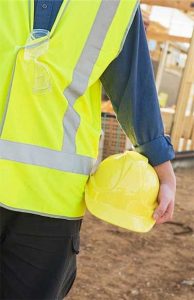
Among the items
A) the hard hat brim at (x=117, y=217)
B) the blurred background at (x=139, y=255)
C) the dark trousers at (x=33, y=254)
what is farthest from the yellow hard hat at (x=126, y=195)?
the blurred background at (x=139, y=255)

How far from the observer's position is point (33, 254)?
1.69 metres

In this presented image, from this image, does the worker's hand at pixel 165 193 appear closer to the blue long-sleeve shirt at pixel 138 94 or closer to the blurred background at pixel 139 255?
the blue long-sleeve shirt at pixel 138 94

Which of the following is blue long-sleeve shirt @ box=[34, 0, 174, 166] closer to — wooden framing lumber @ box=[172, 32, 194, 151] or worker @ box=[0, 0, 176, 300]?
worker @ box=[0, 0, 176, 300]

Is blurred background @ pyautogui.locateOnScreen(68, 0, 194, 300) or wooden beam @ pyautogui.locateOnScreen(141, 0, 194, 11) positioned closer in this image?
blurred background @ pyautogui.locateOnScreen(68, 0, 194, 300)

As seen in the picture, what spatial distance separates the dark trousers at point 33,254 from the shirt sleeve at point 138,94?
1.27 feet

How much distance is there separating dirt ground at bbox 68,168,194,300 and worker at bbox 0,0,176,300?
1.70 m

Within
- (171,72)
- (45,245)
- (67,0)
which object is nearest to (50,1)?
(67,0)

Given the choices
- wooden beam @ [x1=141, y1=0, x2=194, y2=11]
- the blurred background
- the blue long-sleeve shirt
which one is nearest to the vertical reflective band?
the blue long-sleeve shirt

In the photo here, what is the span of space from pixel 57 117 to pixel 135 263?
8.13 ft

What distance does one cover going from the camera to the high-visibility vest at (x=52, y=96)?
5.18 ft

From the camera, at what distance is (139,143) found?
1.85 metres

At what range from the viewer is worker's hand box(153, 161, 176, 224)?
177 centimetres

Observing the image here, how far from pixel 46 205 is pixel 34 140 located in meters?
0.21

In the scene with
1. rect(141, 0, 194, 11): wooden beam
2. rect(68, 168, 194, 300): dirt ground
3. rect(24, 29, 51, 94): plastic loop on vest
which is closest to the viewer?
rect(24, 29, 51, 94): plastic loop on vest
